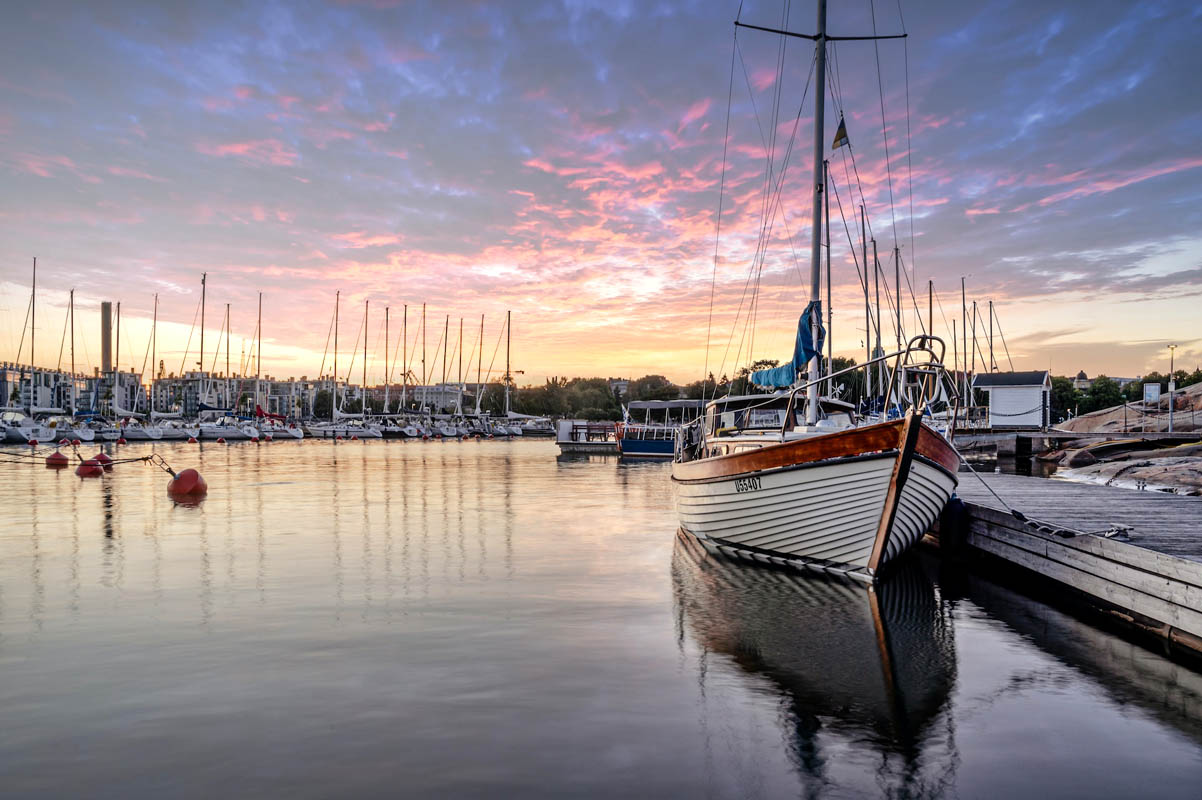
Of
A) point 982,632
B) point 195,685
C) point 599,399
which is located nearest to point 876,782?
point 982,632

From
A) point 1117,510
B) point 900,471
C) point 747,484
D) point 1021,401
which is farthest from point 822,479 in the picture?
point 1021,401

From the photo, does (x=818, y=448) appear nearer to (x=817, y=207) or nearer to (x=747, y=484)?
(x=747, y=484)

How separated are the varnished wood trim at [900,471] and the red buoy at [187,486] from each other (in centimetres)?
2319

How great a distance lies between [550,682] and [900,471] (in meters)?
5.97

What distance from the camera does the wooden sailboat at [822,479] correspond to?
36.2 feet

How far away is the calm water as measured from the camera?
5824mm

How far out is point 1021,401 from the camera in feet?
156

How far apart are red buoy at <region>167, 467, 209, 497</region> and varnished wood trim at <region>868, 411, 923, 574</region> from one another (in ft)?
76.1

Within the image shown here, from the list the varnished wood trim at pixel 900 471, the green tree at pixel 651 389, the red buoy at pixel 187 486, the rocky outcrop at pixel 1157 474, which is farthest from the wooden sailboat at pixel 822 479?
the green tree at pixel 651 389

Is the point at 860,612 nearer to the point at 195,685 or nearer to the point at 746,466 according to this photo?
the point at 746,466

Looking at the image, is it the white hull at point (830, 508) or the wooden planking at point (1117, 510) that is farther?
the white hull at point (830, 508)

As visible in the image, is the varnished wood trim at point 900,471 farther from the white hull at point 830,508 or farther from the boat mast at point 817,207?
the boat mast at point 817,207

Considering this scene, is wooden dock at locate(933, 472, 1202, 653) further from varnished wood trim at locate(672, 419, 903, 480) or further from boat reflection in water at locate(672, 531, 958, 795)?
varnished wood trim at locate(672, 419, 903, 480)

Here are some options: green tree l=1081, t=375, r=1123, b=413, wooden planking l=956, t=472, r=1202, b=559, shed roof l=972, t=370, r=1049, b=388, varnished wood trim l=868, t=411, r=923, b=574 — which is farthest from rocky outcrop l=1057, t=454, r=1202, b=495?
green tree l=1081, t=375, r=1123, b=413
